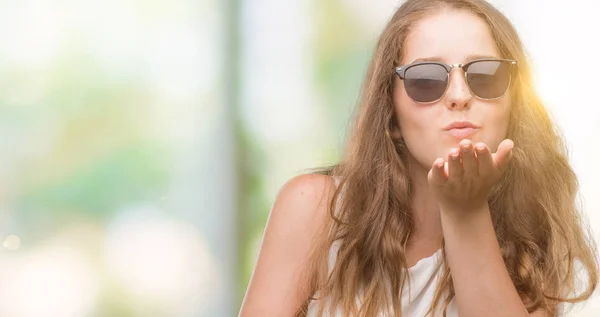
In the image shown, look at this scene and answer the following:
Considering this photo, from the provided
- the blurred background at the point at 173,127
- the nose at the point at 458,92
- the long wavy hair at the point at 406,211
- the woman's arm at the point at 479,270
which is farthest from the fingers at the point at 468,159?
the blurred background at the point at 173,127

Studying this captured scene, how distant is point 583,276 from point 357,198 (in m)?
0.51

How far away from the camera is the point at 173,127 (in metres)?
3.04

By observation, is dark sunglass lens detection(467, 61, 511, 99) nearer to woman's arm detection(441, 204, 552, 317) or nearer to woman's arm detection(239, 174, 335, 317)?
woman's arm detection(441, 204, 552, 317)

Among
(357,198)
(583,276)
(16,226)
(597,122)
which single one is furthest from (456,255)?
(16,226)

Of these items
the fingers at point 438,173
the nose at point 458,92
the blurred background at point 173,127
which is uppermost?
the nose at point 458,92

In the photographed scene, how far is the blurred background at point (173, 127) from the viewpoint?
9.60 feet

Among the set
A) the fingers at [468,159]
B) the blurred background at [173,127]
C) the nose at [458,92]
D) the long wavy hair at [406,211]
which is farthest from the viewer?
the blurred background at [173,127]

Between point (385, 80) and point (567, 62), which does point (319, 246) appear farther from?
point (567, 62)

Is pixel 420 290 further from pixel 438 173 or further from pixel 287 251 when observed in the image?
pixel 438 173

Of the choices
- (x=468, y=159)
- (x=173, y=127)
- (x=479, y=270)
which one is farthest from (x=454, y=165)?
(x=173, y=127)

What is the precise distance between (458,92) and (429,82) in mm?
55

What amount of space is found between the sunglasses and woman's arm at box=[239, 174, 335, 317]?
0.99 feet

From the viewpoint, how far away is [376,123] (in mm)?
1615

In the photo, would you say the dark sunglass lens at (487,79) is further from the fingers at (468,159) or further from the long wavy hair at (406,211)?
the fingers at (468,159)
